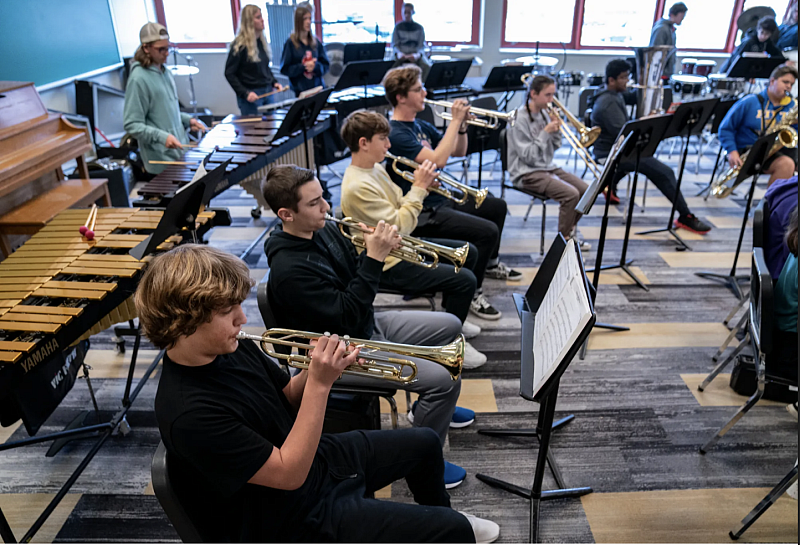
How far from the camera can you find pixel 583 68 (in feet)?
31.6

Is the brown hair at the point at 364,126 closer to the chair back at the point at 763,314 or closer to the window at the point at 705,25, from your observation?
the chair back at the point at 763,314

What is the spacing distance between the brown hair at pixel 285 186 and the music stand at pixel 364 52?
4.67 m

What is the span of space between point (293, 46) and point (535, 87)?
3082mm

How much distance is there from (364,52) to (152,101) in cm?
→ 332

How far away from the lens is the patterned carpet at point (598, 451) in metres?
2.30

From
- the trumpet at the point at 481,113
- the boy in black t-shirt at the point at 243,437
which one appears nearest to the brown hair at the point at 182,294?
the boy in black t-shirt at the point at 243,437

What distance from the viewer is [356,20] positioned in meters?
9.46

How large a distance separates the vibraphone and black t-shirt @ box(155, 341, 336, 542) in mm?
1794

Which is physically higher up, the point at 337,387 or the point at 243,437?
the point at 243,437

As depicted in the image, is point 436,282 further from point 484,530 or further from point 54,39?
point 54,39

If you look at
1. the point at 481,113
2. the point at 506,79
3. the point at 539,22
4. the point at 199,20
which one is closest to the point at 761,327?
the point at 481,113

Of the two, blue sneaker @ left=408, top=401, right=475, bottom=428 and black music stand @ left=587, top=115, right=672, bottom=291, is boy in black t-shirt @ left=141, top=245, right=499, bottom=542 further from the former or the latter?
black music stand @ left=587, top=115, right=672, bottom=291

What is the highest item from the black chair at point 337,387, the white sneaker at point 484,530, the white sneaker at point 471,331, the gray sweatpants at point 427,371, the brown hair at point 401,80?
the brown hair at point 401,80

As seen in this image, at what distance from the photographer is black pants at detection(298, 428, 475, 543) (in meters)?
1.62
